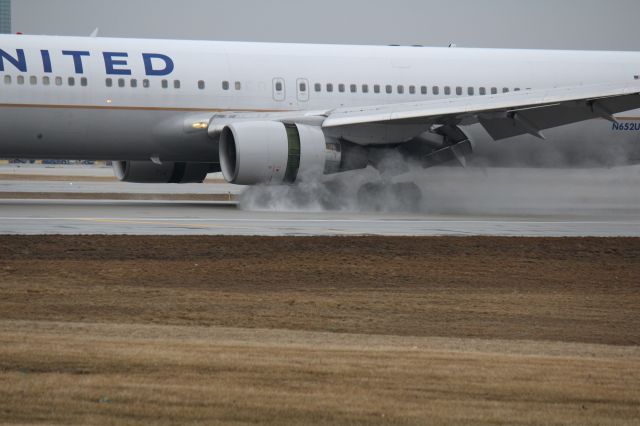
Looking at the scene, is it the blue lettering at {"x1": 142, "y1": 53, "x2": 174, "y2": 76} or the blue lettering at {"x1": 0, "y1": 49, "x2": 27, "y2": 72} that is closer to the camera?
the blue lettering at {"x1": 0, "y1": 49, "x2": 27, "y2": 72}

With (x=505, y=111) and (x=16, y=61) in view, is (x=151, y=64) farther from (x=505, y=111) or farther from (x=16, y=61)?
(x=505, y=111)

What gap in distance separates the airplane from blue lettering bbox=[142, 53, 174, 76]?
31mm

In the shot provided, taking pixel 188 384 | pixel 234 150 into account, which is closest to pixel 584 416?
pixel 188 384

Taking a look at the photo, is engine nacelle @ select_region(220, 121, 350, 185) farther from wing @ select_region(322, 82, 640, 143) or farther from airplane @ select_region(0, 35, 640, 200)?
wing @ select_region(322, 82, 640, 143)

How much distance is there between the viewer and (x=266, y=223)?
72.2 feet

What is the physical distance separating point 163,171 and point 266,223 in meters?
9.26

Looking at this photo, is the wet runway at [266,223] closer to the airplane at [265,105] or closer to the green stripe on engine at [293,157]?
the green stripe on engine at [293,157]

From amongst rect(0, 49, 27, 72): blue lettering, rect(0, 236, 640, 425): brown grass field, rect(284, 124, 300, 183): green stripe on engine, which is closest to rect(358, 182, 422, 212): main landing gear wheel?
rect(284, 124, 300, 183): green stripe on engine

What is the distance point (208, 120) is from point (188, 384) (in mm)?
20550

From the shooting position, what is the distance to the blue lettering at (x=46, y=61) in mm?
26516

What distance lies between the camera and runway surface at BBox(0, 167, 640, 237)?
20.7m

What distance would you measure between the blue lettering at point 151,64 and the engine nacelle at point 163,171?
3461mm

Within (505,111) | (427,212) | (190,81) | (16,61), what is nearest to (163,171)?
(190,81)

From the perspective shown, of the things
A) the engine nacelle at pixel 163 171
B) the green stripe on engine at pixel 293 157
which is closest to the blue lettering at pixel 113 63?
the engine nacelle at pixel 163 171
